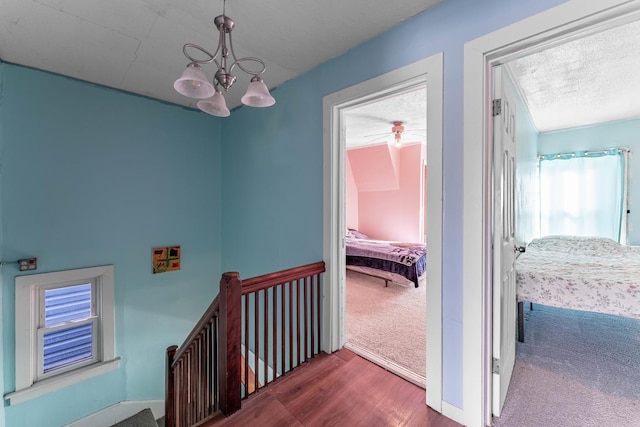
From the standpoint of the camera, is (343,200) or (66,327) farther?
(66,327)

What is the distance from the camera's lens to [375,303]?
3.28 meters

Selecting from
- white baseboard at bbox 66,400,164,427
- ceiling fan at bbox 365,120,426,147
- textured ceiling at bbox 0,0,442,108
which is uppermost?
ceiling fan at bbox 365,120,426,147

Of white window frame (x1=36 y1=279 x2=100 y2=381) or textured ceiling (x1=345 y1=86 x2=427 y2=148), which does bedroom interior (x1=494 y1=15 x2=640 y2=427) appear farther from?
white window frame (x1=36 y1=279 x2=100 y2=381)

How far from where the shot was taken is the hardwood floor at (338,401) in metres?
1.41

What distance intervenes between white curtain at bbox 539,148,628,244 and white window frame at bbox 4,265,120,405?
6045 mm

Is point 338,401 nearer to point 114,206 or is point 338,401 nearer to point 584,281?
point 584,281

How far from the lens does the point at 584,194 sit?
3895 mm

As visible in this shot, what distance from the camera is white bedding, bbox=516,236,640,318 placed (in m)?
1.75

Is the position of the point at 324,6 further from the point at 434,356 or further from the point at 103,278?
the point at 103,278

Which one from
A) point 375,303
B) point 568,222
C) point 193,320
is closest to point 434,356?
point 375,303

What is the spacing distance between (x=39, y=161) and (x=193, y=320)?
84.9 inches

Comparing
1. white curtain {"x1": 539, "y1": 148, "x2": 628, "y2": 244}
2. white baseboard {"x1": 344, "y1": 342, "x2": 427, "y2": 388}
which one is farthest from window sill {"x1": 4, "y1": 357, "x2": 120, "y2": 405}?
white curtain {"x1": 539, "y1": 148, "x2": 628, "y2": 244}

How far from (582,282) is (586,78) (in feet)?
6.20

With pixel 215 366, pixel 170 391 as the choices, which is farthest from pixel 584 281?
pixel 170 391
